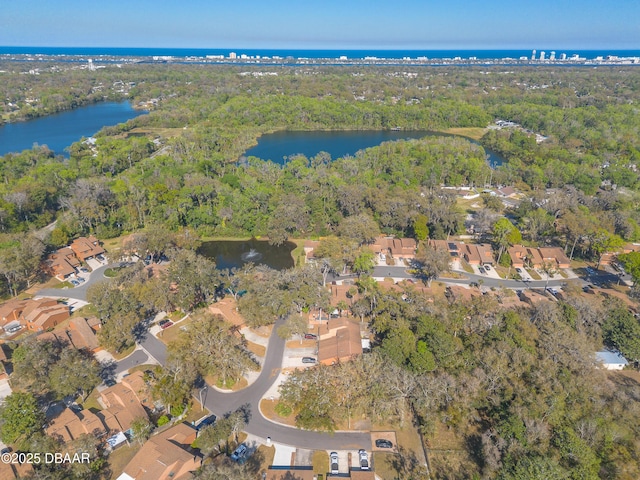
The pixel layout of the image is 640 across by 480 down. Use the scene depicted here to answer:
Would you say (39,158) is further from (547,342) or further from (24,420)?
(547,342)

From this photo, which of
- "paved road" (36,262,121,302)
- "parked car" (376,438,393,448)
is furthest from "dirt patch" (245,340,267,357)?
"paved road" (36,262,121,302)

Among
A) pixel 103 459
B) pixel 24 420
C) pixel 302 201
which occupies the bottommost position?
pixel 103 459

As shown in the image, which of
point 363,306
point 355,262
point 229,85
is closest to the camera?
point 363,306

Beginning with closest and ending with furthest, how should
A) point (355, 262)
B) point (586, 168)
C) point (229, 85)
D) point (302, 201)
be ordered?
point (355, 262), point (302, 201), point (586, 168), point (229, 85)

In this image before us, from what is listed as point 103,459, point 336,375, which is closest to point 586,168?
point 336,375

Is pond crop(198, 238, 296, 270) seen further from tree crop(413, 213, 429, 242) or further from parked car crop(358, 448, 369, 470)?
parked car crop(358, 448, 369, 470)

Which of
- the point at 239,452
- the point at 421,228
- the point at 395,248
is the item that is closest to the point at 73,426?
the point at 239,452

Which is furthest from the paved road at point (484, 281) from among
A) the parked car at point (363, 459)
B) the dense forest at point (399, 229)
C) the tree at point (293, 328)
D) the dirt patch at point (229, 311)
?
the parked car at point (363, 459)

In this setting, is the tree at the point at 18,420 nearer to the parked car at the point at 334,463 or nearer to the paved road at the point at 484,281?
the parked car at the point at 334,463
